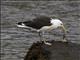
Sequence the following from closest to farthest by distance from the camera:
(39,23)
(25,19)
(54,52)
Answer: (54,52) < (39,23) < (25,19)

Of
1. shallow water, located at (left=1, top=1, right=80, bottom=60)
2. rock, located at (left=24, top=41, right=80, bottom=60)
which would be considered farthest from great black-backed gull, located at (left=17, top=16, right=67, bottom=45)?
shallow water, located at (left=1, top=1, right=80, bottom=60)

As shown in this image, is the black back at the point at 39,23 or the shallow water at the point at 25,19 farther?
the shallow water at the point at 25,19

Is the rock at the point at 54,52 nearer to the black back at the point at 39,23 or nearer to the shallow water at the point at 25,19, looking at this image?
the black back at the point at 39,23

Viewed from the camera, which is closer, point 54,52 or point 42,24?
point 54,52

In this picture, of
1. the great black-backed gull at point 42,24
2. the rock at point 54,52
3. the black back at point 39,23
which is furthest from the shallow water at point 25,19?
the rock at point 54,52

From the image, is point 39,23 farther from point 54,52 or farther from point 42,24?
point 54,52

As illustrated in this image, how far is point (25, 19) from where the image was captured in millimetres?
14953

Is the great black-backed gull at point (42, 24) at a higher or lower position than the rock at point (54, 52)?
higher

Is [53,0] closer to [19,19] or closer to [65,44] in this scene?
[19,19]

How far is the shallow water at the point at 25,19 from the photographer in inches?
508

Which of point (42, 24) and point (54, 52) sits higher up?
point (42, 24)

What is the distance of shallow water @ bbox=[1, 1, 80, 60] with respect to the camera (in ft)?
42.3

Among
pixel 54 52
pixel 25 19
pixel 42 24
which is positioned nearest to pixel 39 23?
pixel 42 24

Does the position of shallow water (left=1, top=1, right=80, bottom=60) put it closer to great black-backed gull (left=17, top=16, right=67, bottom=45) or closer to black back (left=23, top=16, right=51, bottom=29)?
great black-backed gull (left=17, top=16, right=67, bottom=45)
